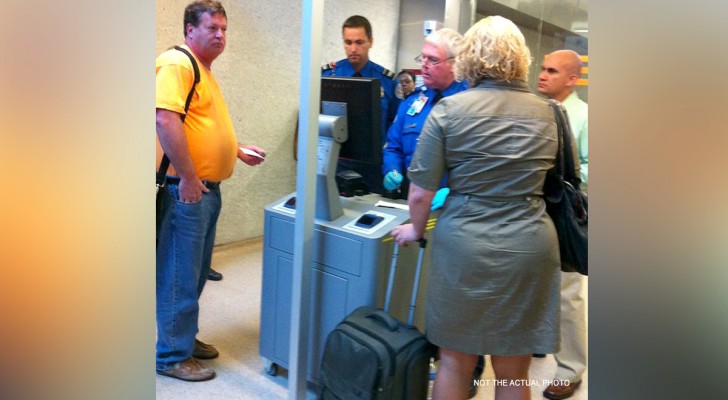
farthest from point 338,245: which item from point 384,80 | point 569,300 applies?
point 384,80

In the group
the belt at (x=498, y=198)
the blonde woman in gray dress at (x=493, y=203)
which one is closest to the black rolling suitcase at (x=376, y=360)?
the blonde woman in gray dress at (x=493, y=203)

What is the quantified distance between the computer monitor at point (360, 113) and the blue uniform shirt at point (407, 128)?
13.3 inches

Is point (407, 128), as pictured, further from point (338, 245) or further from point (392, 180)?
point (338, 245)

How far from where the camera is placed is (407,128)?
2.49 metres

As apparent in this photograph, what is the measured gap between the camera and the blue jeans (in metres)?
2.15

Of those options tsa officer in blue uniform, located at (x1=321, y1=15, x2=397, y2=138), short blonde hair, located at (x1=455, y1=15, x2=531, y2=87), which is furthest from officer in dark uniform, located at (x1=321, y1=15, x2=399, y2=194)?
short blonde hair, located at (x1=455, y1=15, x2=531, y2=87)

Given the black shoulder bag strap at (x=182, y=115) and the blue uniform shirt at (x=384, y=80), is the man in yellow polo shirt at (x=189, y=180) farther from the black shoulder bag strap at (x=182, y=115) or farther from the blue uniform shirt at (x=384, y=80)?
the blue uniform shirt at (x=384, y=80)

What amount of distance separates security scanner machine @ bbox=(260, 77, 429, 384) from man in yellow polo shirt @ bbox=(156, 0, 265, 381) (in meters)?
0.28

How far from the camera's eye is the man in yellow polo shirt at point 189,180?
202 centimetres

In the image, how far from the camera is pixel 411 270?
2107 mm

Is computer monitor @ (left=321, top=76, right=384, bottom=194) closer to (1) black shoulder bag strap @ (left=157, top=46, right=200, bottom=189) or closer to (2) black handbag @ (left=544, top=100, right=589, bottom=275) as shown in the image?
(1) black shoulder bag strap @ (left=157, top=46, right=200, bottom=189)

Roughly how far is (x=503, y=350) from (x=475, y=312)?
146mm
